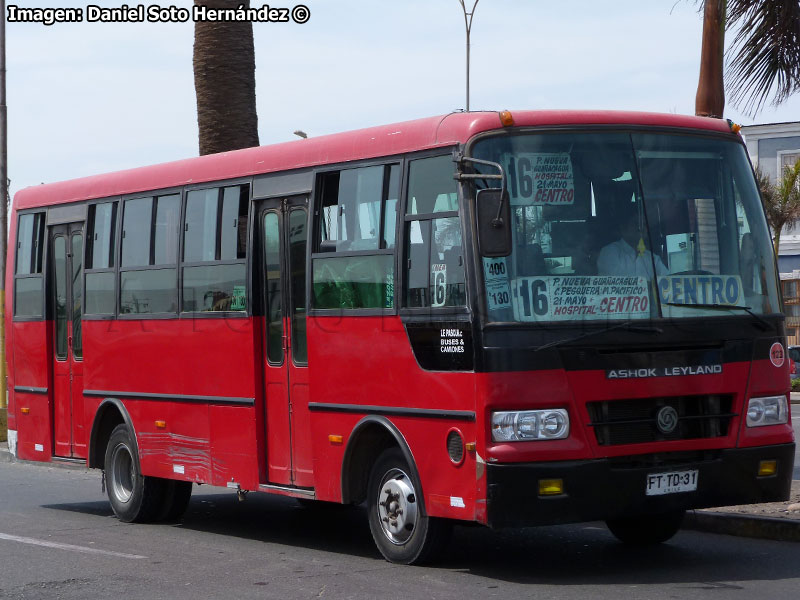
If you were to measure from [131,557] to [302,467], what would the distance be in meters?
1.40

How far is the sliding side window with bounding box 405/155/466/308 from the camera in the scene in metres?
8.85

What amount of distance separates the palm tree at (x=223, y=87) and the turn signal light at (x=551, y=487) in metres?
9.11

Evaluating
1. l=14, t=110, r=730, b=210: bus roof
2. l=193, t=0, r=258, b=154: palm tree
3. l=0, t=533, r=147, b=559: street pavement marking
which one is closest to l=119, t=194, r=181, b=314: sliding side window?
l=14, t=110, r=730, b=210: bus roof

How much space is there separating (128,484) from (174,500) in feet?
1.60

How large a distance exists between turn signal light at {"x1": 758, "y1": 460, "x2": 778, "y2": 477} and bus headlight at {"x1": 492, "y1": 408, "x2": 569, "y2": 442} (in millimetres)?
1514

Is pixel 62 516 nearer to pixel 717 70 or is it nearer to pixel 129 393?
pixel 129 393

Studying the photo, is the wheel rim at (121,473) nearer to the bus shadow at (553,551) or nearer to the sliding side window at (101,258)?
the bus shadow at (553,551)

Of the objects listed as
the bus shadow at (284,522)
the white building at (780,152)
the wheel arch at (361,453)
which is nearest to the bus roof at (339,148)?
the wheel arch at (361,453)

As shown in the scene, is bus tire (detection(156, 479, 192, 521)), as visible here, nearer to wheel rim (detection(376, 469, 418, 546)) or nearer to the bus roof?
the bus roof

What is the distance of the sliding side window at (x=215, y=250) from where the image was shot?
36.8 ft

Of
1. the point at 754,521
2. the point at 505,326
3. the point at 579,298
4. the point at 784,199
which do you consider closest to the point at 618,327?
the point at 579,298

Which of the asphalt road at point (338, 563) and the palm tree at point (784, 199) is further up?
the palm tree at point (784, 199)

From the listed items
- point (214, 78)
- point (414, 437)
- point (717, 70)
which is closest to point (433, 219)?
point (414, 437)

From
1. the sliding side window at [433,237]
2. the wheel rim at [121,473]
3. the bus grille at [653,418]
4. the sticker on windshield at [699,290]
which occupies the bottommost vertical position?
the wheel rim at [121,473]
